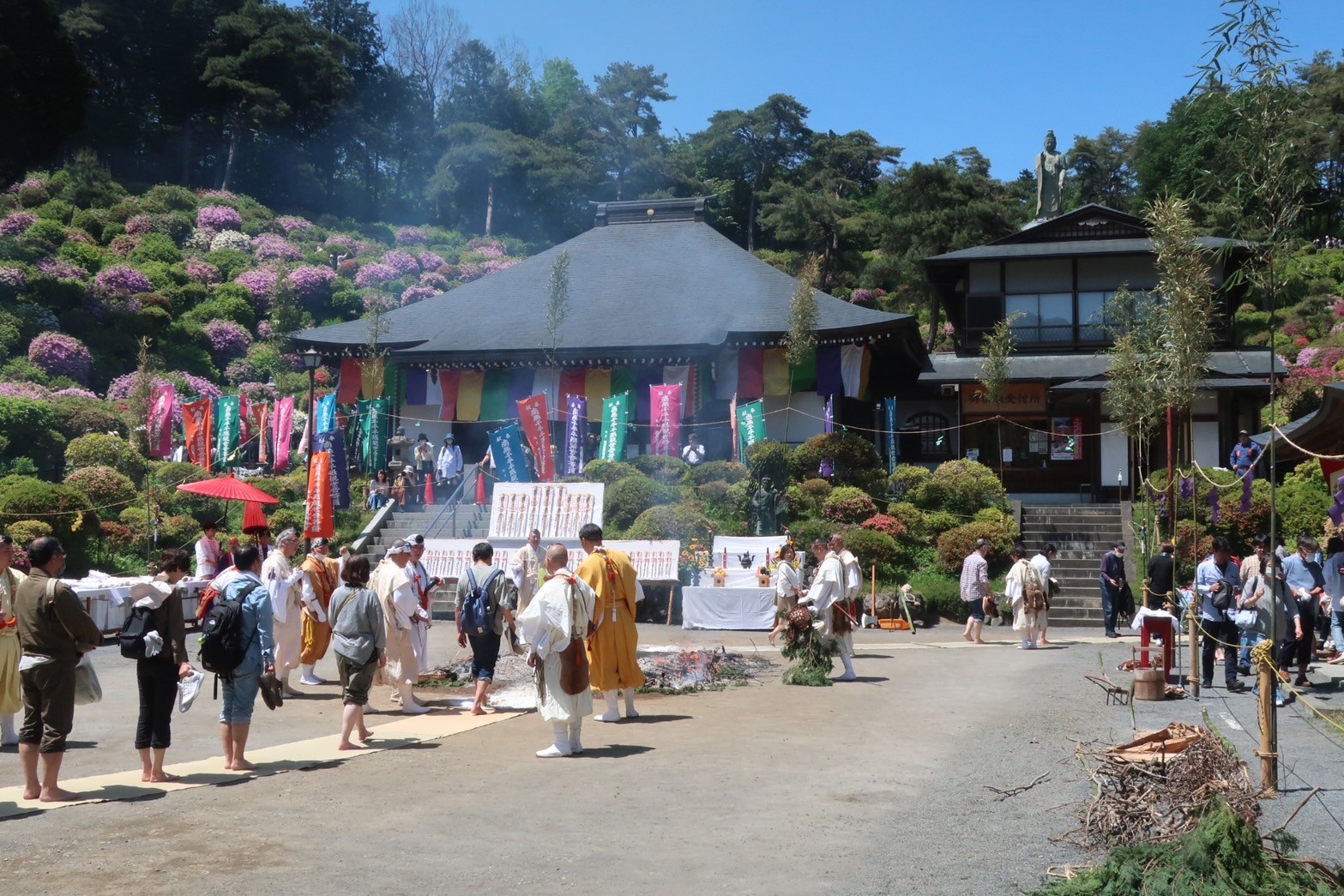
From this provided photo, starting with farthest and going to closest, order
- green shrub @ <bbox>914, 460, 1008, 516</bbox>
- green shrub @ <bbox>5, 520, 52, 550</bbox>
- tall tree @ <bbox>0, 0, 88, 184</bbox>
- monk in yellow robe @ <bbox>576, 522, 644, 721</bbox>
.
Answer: tall tree @ <bbox>0, 0, 88, 184</bbox>, green shrub @ <bbox>914, 460, 1008, 516</bbox>, green shrub @ <bbox>5, 520, 52, 550</bbox>, monk in yellow robe @ <bbox>576, 522, 644, 721</bbox>

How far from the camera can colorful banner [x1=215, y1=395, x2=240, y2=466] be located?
28.5 m

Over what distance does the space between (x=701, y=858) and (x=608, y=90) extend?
68.7 m

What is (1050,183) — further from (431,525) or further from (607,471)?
(431,525)

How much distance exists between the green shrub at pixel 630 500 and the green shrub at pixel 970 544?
5.29 meters

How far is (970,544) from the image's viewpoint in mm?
21984

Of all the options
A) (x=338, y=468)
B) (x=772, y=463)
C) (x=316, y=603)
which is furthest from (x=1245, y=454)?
(x=316, y=603)

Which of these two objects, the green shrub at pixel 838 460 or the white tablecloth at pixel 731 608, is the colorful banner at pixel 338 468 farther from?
the green shrub at pixel 838 460

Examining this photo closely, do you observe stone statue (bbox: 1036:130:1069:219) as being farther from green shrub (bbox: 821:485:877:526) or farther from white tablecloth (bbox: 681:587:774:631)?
white tablecloth (bbox: 681:587:774:631)

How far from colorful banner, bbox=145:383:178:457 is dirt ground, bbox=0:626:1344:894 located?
18.3 m

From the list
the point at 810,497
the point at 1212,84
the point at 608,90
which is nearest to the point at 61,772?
the point at 1212,84

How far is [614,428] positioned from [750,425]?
3.08m

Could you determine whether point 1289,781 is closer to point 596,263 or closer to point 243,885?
point 243,885

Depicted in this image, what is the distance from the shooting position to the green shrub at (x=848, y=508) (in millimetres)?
23203

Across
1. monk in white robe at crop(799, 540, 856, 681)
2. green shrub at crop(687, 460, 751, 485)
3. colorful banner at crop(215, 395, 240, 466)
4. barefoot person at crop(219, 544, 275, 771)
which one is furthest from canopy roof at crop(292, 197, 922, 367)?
barefoot person at crop(219, 544, 275, 771)
